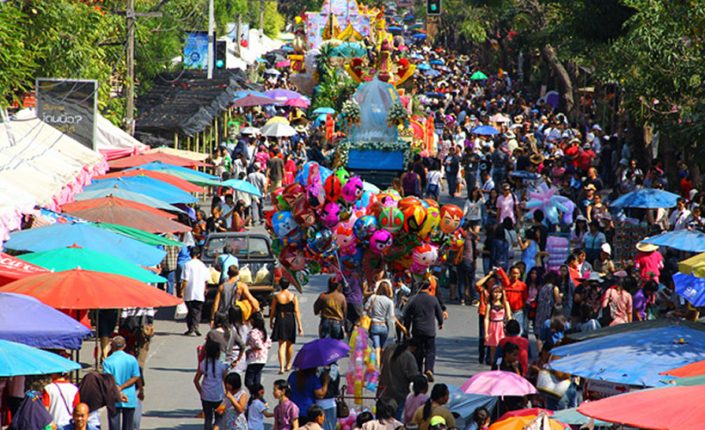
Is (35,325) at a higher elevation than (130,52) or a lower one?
lower

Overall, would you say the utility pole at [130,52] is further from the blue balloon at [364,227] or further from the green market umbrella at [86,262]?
the blue balloon at [364,227]

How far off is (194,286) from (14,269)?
19.0ft

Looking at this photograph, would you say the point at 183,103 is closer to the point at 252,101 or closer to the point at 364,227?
the point at 252,101

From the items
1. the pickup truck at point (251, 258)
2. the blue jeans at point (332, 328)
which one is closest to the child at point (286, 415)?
the blue jeans at point (332, 328)

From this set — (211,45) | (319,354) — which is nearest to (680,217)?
(319,354)

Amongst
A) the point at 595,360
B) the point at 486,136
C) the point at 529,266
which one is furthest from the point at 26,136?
the point at 486,136

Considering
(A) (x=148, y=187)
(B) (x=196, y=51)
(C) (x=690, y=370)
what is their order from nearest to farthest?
1. (C) (x=690, y=370)
2. (A) (x=148, y=187)
3. (B) (x=196, y=51)

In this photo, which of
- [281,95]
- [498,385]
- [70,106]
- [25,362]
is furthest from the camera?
[281,95]

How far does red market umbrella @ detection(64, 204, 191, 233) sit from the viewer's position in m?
21.0

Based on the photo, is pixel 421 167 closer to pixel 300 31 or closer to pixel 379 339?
pixel 379 339

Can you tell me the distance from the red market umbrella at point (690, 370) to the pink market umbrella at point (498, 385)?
2149 millimetres

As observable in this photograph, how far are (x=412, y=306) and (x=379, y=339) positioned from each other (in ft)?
1.98

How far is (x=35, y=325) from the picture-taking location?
514 inches

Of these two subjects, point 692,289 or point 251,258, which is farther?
point 251,258
